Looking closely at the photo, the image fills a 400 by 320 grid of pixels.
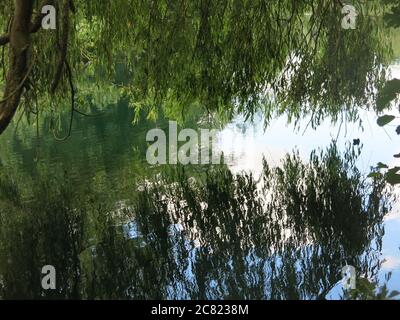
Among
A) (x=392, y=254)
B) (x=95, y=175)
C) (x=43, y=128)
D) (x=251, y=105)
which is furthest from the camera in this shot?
(x=43, y=128)

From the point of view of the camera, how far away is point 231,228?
5.26 m

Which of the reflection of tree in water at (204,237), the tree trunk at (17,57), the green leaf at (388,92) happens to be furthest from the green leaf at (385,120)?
the reflection of tree in water at (204,237)

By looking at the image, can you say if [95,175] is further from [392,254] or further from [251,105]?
[392,254]

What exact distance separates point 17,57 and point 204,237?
2.59 meters

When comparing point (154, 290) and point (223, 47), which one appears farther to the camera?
point (223, 47)

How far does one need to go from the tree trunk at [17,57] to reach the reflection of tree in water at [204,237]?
1.64 m

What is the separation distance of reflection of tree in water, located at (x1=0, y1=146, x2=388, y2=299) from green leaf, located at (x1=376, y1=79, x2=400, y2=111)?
8.74 feet

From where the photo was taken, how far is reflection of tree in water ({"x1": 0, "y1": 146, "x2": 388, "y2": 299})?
4.27 metres

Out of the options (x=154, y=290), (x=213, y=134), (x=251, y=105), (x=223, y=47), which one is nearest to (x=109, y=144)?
(x=213, y=134)

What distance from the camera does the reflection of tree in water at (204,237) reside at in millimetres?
4273

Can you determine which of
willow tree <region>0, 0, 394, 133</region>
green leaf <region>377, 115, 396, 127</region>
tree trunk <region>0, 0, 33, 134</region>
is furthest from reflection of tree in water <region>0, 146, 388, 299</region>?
green leaf <region>377, 115, 396, 127</region>

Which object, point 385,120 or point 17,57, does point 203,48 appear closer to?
point 17,57

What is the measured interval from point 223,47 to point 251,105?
93 cm

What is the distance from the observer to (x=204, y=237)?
512cm
